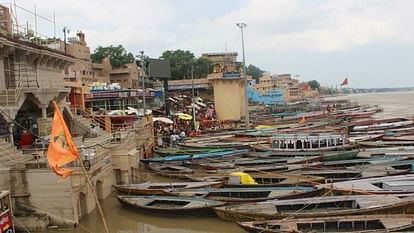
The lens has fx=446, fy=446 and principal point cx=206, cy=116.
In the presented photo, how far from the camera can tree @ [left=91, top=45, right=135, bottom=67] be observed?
85.8 m

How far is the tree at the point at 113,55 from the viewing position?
282 ft

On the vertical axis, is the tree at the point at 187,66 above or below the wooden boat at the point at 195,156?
above

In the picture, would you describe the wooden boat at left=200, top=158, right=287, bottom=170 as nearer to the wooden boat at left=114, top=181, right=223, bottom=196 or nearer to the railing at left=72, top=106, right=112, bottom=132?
the wooden boat at left=114, top=181, right=223, bottom=196

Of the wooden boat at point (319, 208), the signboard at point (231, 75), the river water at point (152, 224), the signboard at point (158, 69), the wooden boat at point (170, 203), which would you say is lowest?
the river water at point (152, 224)

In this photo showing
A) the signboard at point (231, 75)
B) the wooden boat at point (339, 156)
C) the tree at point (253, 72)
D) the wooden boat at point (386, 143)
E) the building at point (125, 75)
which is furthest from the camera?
the tree at point (253, 72)

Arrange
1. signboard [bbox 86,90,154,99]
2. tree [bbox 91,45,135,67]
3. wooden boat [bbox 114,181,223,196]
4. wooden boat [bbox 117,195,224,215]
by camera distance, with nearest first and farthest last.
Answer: wooden boat [bbox 117,195,224,215]
wooden boat [bbox 114,181,223,196]
signboard [bbox 86,90,154,99]
tree [bbox 91,45,135,67]

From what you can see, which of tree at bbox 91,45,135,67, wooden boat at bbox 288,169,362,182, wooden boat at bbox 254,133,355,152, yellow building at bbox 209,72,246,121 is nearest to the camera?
wooden boat at bbox 288,169,362,182

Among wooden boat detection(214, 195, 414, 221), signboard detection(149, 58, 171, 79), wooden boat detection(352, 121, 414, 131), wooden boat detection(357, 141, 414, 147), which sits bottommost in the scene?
wooden boat detection(214, 195, 414, 221)

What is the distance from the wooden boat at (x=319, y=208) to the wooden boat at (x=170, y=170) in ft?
28.4

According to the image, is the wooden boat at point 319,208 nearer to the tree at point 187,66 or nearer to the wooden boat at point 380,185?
the wooden boat at point 380,185

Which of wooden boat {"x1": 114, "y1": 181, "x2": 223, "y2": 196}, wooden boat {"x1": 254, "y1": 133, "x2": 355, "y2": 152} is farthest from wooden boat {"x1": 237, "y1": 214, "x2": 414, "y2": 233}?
wooden boat {"x1": 254, "y1": 133, "x2": 355, "y2": 152}

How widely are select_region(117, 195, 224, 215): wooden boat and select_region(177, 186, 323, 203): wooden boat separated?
0.61 meters

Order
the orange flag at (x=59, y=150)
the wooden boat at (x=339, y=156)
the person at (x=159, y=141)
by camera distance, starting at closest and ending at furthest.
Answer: the orange flag at (x=59, y=150)
the wooden boat at (x=339, y=156)
the person at (x=159, y=141)

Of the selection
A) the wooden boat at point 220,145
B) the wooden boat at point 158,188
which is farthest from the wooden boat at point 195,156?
the wooden boat at point 158,188
